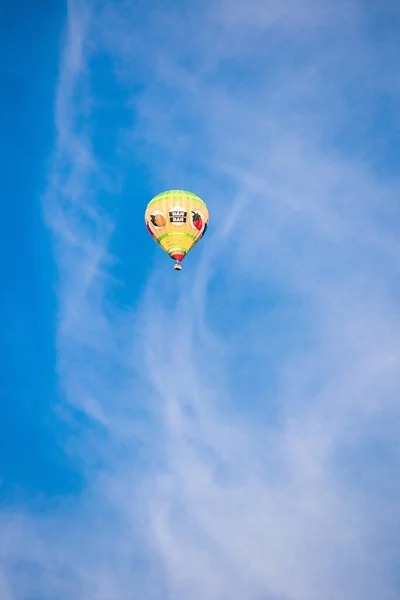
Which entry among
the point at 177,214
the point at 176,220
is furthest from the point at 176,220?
the point at 177,214

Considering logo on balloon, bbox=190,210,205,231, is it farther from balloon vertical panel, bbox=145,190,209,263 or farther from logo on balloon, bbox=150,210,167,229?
logo on balloon, bbox=150,210,167,229

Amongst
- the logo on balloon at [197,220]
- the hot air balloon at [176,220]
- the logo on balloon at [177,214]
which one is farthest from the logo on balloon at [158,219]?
the logo on balloon at [197,220]

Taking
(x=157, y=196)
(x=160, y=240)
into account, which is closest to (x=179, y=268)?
(x=160, y=240)

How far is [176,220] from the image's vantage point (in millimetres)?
64812

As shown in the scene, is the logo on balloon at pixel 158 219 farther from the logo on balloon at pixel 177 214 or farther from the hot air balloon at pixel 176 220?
the logo on balloon at pixel 177 214

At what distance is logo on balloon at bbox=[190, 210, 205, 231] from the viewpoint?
65.3 m

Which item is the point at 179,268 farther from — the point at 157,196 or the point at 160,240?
the point at 157,196

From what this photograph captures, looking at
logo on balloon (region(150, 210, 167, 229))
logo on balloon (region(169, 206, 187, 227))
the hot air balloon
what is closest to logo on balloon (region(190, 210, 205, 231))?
the hot air balloon

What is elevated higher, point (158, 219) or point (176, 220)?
point (158, 219)

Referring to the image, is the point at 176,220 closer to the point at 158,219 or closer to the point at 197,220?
the point at 158,219

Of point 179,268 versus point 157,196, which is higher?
point 157,196

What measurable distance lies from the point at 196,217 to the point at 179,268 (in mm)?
5416

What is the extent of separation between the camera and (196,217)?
2581 inches

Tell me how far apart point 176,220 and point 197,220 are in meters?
2.29
